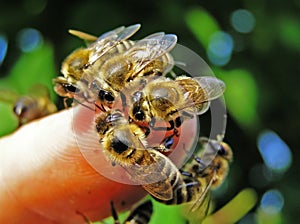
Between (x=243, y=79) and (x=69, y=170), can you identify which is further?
(x=243, y=79)

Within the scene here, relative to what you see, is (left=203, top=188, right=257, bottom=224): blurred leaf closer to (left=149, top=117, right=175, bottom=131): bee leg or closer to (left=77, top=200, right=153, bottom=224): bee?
(left=77, top=200, right=153, bottom=224): bee

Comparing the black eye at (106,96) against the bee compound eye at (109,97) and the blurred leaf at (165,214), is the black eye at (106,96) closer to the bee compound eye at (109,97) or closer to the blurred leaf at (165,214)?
the bee compound eye at (109,97)

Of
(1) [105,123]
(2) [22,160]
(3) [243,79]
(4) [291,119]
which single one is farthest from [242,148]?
(1) [105,123]

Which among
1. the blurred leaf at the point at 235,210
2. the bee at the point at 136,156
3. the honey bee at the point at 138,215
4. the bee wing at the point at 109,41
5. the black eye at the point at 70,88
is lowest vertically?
the blurred leaf at the point at 235,210

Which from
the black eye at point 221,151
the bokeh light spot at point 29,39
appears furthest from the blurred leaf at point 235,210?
the bokeh light spot at point 29,39

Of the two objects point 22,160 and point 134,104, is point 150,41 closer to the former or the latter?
point 134,104

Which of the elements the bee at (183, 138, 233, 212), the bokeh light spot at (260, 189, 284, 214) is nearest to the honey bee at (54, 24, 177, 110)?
the bee at (183, 138, 233, 212)

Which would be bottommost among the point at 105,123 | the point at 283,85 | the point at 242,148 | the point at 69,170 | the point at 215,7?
the point at 242,148
